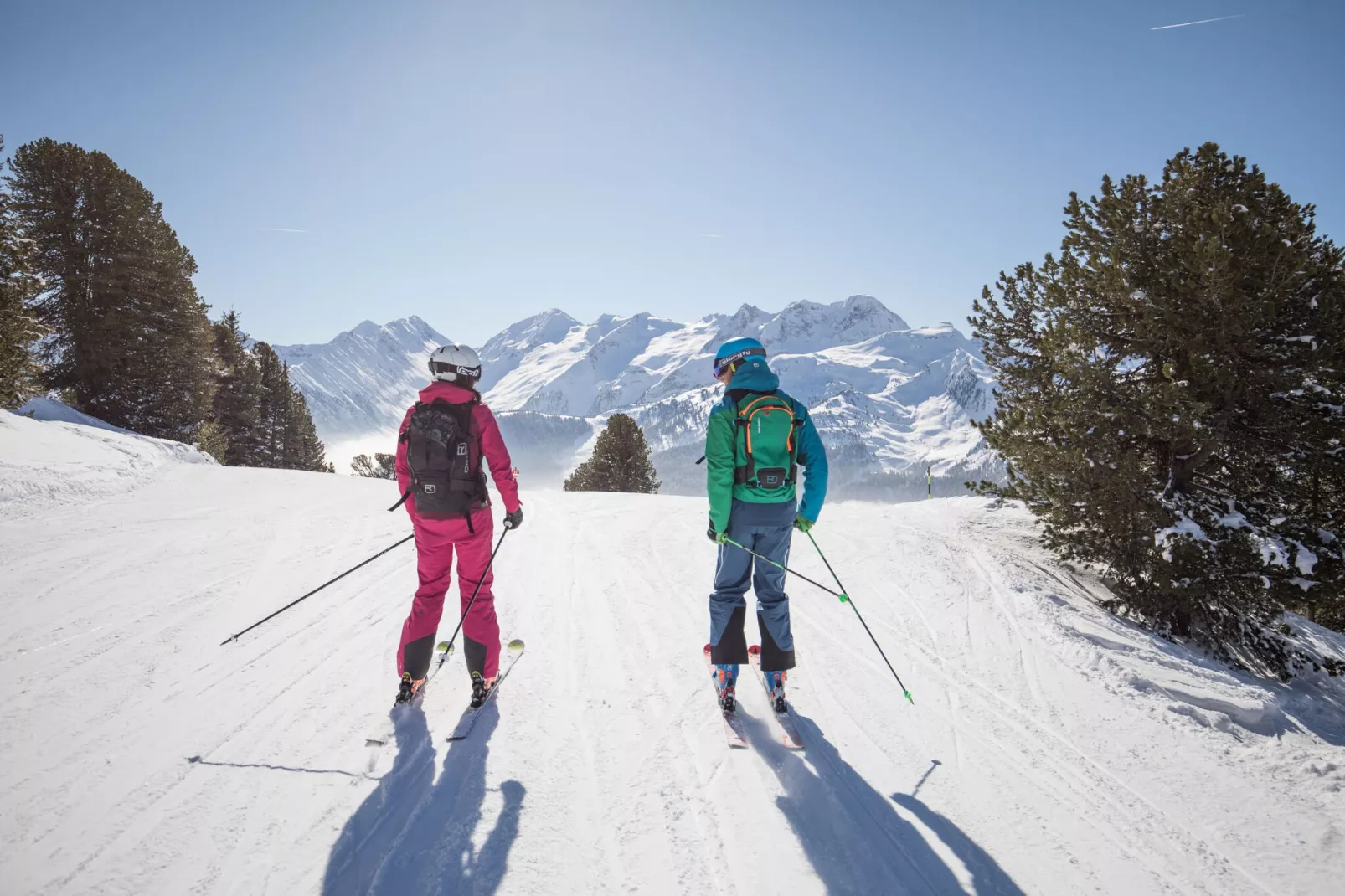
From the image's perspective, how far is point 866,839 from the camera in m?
3.16

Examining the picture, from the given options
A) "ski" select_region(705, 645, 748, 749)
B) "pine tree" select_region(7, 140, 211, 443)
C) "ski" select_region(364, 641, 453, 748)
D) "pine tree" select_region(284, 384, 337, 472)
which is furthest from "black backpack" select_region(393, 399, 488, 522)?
"pine tree" select_region(284, 384, 337, 472)

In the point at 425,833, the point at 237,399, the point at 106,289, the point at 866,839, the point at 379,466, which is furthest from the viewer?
the point at 379,466

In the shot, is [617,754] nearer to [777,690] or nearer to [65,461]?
[777,690]

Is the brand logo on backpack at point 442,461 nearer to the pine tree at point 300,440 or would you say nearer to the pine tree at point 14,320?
the pine tree at point 14,320

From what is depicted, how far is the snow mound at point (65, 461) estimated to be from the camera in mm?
8469

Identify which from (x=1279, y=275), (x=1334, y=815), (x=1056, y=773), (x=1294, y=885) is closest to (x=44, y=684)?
(x=1056, y=773)

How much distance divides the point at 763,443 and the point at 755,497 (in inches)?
16.5

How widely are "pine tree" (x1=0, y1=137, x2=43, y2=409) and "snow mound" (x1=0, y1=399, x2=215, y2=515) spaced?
2.77ft

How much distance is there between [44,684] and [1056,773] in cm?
731

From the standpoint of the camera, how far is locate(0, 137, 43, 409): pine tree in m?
12.4

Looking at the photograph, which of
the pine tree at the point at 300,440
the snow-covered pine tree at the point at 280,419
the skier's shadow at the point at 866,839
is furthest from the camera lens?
the pine tree at the point at 300,440

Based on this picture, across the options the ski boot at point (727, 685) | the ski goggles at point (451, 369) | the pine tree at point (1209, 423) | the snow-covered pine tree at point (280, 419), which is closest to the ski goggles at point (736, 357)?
the ski goggles at point (451, 369)

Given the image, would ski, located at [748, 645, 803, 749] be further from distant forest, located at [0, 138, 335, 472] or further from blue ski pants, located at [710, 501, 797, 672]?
distant forest, located at [0, 138, 335, 472]

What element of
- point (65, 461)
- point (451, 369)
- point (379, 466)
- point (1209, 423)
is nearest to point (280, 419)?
point (379, 466)
